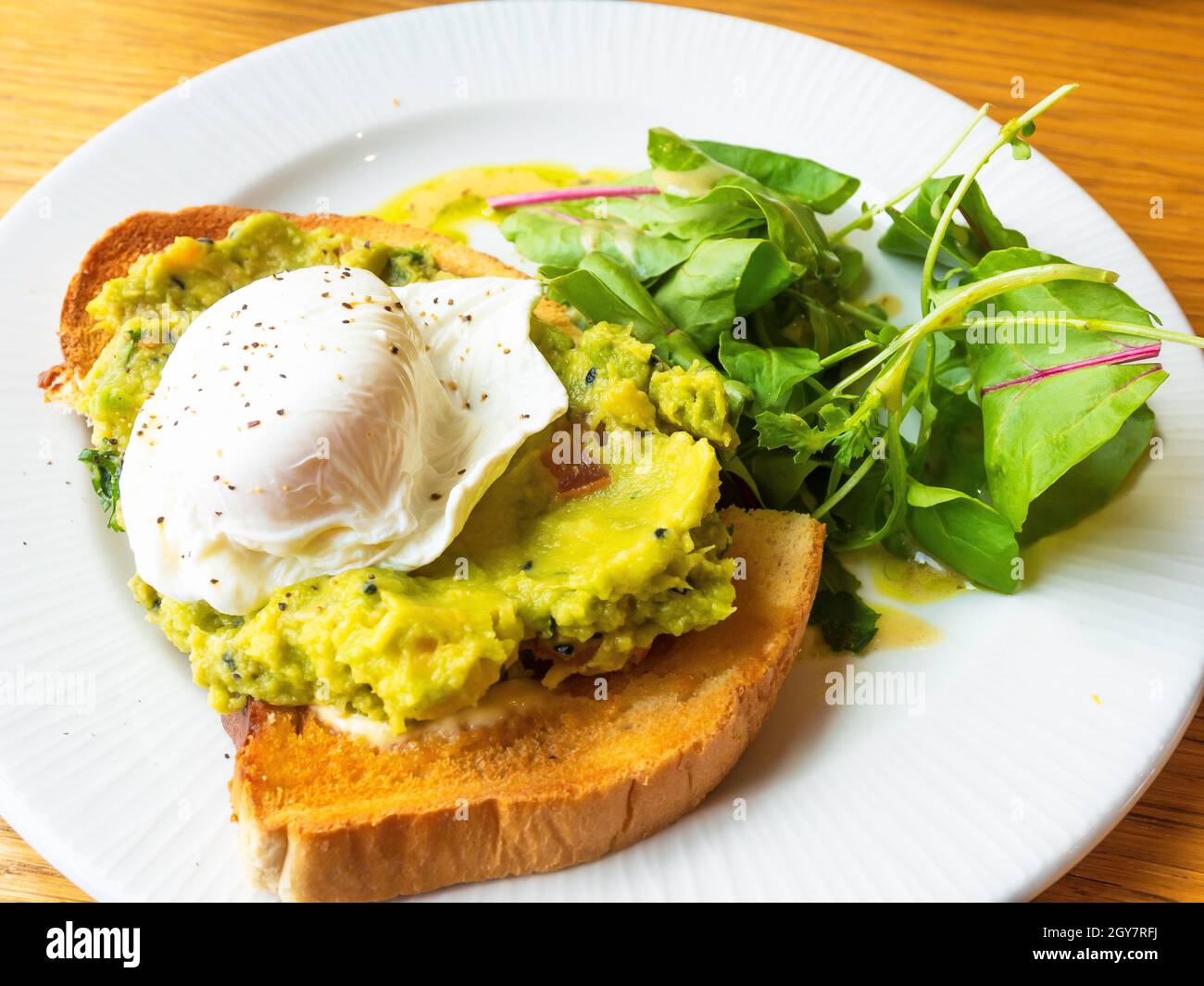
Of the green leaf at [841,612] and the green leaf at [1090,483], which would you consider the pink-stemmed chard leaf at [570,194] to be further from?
the green leaf at [1090,483]

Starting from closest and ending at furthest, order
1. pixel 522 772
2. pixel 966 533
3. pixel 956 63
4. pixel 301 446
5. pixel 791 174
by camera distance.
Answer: pixel 301 446, pixel 522 772, pixel 966 533, pixel 791 174, pixel 956 63

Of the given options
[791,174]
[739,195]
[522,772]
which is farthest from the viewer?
[791,174]

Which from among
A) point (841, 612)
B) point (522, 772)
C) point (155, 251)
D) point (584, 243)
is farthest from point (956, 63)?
point (522, 772)

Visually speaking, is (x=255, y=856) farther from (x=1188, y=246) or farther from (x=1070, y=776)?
(x=1188, y=246)

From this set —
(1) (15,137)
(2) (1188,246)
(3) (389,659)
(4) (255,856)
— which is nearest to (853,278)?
(2) (1188,246)

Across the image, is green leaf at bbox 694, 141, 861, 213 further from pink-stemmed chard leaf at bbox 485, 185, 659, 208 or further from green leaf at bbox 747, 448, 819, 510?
green leaf at bbox 747, 448, 819, 510

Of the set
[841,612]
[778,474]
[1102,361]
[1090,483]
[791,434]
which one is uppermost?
[1102,361]

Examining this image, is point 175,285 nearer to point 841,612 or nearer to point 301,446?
point 301,446

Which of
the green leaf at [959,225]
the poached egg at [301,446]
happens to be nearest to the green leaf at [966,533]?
the green leaf at [959,225]
